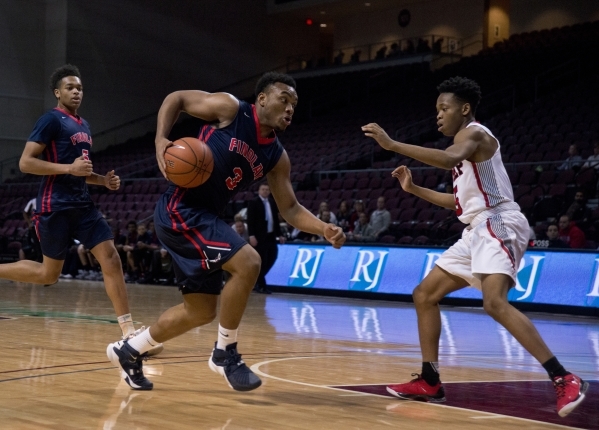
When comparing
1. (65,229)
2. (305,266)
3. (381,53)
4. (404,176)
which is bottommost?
(305,266)

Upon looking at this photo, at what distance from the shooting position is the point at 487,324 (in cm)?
943

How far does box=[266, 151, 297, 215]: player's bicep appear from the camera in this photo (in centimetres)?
479

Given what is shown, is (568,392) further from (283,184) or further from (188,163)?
(188,163)

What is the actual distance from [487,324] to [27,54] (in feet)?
67.6

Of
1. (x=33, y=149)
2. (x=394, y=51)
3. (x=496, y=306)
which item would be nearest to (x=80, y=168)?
(x=33, y=149)

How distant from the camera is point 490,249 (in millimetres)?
4445

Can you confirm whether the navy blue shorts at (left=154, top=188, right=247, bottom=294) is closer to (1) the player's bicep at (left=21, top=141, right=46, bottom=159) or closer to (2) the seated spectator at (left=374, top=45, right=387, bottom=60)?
(1) the player's bicep at (left=21, top=141, right=46, bottom=159)

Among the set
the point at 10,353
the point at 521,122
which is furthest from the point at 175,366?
the point at 521,122

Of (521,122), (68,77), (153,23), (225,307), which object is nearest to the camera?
(225,307)

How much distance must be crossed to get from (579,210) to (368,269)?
3.08 m

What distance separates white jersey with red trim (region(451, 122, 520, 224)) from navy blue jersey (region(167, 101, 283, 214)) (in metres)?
1.03

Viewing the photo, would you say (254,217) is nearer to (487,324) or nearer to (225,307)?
(487,324)

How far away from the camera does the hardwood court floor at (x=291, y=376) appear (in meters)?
3.87

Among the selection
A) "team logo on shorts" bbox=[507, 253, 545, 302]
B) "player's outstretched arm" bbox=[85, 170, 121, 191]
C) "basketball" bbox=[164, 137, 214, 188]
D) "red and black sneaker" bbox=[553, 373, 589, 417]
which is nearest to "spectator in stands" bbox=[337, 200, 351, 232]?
"team logo on shorts" bbox=[507, 253, 545, 302]
